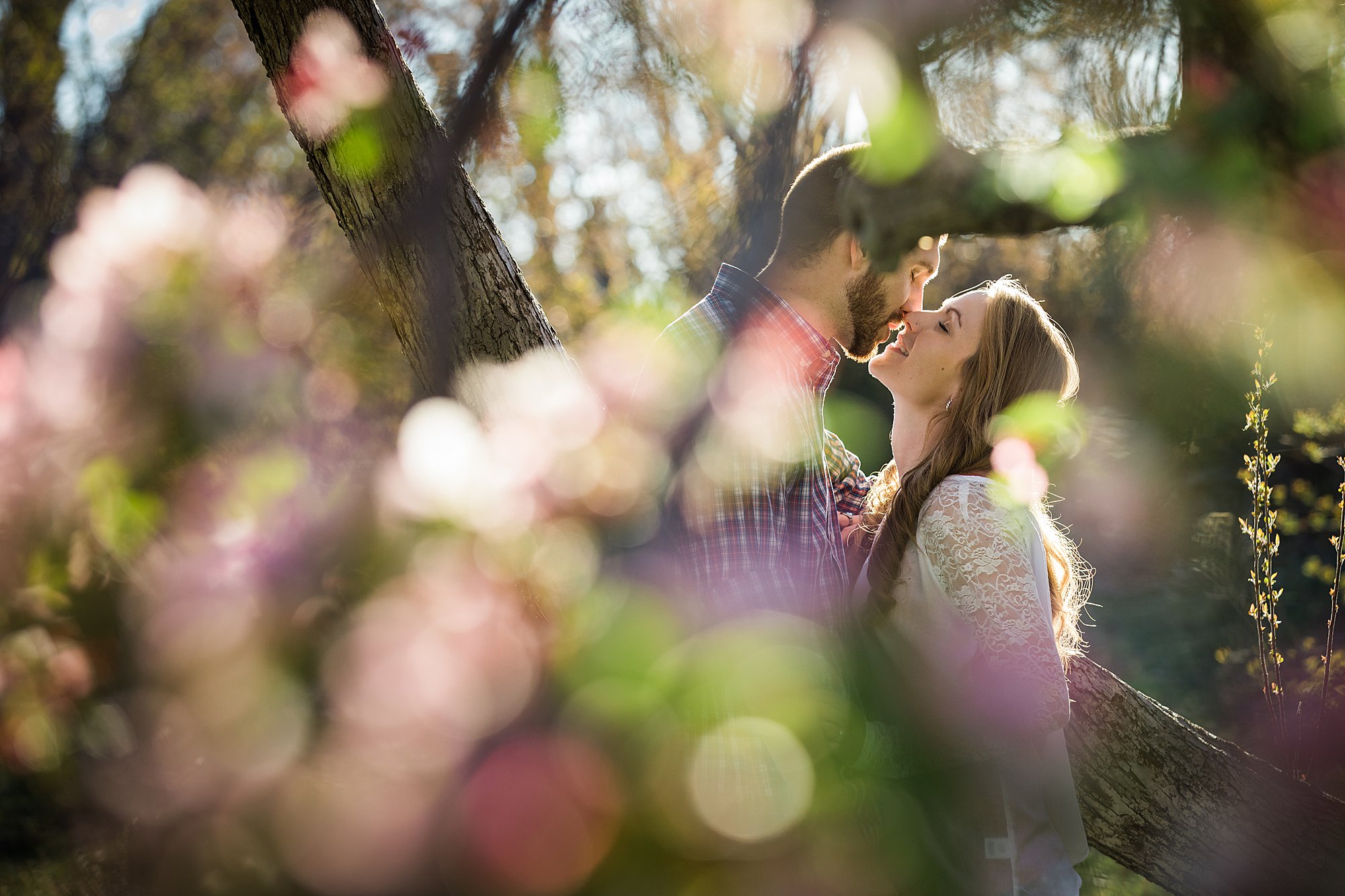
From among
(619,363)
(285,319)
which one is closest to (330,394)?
(285,319)

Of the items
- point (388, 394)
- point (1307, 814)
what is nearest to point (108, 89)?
point (388, 394)

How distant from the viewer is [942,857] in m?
2.24

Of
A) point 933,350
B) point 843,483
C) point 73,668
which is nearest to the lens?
point 933,350

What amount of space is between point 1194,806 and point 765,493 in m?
1.56

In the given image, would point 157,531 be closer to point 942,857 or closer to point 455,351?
point 455,351

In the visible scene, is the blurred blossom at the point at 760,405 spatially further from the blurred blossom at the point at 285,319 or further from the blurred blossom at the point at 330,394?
the blurred blossom at the point at 330,394

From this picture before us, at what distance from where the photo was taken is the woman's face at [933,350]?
2.45 meters

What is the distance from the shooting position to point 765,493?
2.06m

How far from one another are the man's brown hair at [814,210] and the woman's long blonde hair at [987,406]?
0.49m

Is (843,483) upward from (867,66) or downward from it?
downward

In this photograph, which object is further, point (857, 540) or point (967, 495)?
point (857, 540)

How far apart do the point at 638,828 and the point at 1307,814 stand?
1.84 meters

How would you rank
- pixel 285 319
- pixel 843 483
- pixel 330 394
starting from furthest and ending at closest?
pixel 330 394, pixel 285 319, pixel 843 483

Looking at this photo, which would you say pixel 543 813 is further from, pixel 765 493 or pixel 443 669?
pixel 765 493
